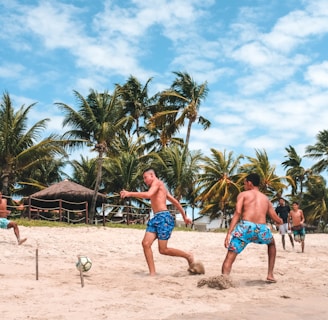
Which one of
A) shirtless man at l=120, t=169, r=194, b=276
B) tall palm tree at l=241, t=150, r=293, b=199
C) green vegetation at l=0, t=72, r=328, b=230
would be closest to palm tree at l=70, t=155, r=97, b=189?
green vegetation at l=0, t=72, r=328, b=230

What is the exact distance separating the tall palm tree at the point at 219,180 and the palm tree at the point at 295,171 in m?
10.3

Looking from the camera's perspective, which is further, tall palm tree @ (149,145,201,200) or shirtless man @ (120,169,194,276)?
tall palm tree @ (149,145,201,200)

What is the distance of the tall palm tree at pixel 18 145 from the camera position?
22672 millimetres

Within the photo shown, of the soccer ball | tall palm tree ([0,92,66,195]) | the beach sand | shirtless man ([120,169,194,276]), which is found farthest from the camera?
tall palm tree ([0,92,66,195])

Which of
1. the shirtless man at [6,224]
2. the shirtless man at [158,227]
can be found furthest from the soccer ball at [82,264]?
the shirtless man at [6,224]

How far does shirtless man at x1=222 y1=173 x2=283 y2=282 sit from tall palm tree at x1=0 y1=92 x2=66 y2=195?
61.3 feet

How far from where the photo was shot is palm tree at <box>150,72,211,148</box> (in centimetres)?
3042

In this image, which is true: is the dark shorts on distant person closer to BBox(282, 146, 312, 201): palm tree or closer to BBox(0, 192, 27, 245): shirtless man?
BBox(0, 192, 27, 245): shirtless man

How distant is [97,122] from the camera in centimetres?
2450

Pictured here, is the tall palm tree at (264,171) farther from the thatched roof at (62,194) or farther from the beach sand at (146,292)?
the beach sand at (146,292)

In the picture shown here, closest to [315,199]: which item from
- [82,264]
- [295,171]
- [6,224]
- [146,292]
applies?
[295,171]

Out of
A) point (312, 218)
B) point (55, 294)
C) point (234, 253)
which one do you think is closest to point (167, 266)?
point (234, 253)

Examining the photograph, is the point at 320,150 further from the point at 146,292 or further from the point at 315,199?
the point at 146,292

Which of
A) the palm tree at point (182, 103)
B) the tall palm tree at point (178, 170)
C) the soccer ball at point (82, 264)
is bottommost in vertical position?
the soccer ball at point (82, 264)
